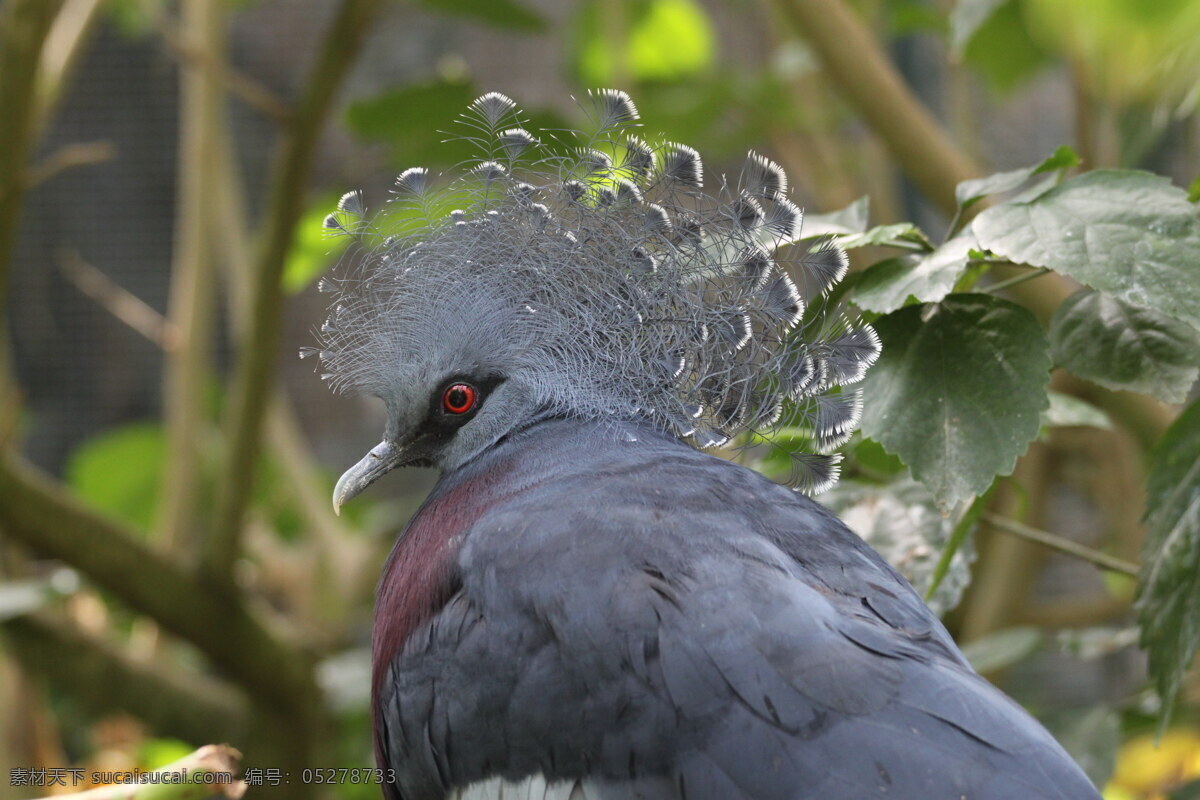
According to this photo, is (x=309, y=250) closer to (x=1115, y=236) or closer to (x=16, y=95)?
(x=16, y=95)

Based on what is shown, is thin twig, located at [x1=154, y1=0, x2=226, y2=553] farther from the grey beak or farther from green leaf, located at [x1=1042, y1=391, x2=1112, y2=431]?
green leaf, located at [x1=1042, y1=391, x2=1112, y2=431]

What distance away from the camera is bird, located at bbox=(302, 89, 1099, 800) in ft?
3.00

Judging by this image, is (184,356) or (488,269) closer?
(488,269)

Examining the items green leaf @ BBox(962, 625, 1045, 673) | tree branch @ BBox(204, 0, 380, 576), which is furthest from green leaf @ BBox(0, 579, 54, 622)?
green leaf @ BBox(962, 625, 1045, 673)

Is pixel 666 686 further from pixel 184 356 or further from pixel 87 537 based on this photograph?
pixel 184 356

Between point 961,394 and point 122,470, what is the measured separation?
2.51 m

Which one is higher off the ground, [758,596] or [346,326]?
[346,326]

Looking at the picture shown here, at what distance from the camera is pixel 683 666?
937mm

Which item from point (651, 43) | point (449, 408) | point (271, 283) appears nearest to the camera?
point (449, 408)

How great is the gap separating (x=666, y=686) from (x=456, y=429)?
1.65 feet

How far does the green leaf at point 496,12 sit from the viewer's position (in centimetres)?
227

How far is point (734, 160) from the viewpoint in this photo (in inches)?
166

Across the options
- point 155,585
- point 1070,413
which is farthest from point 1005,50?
point 155,585

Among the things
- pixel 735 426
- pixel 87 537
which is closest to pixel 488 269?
pixel 735 426
